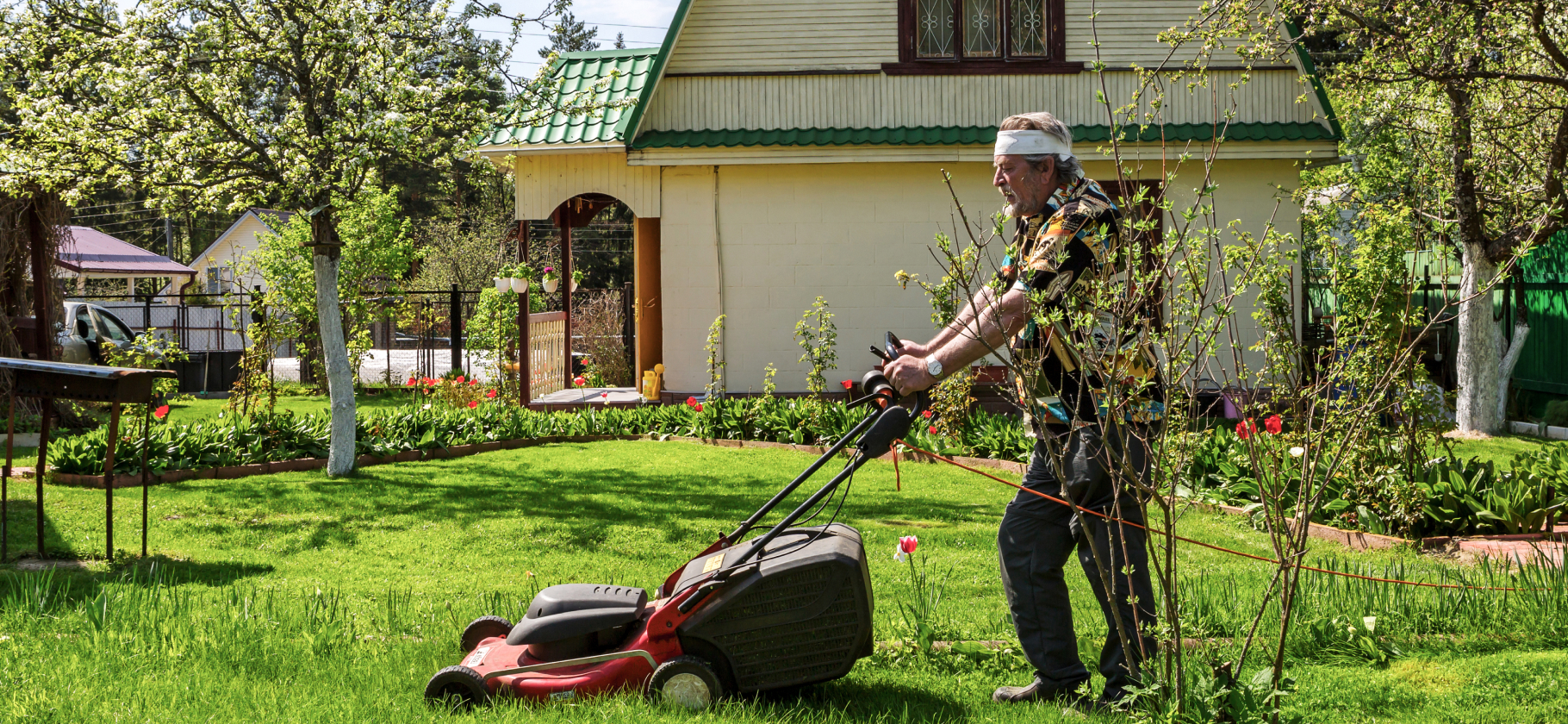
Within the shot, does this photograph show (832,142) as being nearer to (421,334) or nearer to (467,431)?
(467,431)

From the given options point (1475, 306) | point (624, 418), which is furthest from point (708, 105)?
point (1475, 306)

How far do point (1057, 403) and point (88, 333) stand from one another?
21.5 meters

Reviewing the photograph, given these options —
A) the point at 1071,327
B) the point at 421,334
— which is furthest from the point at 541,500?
the point at 421,334

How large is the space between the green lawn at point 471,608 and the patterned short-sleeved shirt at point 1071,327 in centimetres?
91

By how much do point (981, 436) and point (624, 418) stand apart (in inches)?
166

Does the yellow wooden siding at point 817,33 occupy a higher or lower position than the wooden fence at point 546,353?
higher

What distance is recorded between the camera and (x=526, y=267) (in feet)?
46.7

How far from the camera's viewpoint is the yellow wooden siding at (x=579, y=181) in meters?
14.9

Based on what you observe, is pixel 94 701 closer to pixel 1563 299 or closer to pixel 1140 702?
pixel 1140 702

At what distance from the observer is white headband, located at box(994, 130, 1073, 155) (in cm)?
407

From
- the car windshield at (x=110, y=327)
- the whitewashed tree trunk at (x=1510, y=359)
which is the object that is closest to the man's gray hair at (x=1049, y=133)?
the whitewashed tree trunk at (x=1510, y=359)

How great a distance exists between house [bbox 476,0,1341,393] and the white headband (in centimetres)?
1017

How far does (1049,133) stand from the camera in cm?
407

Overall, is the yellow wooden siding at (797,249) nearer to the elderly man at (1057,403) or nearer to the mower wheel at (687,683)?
the elderly man at (1057,403)
